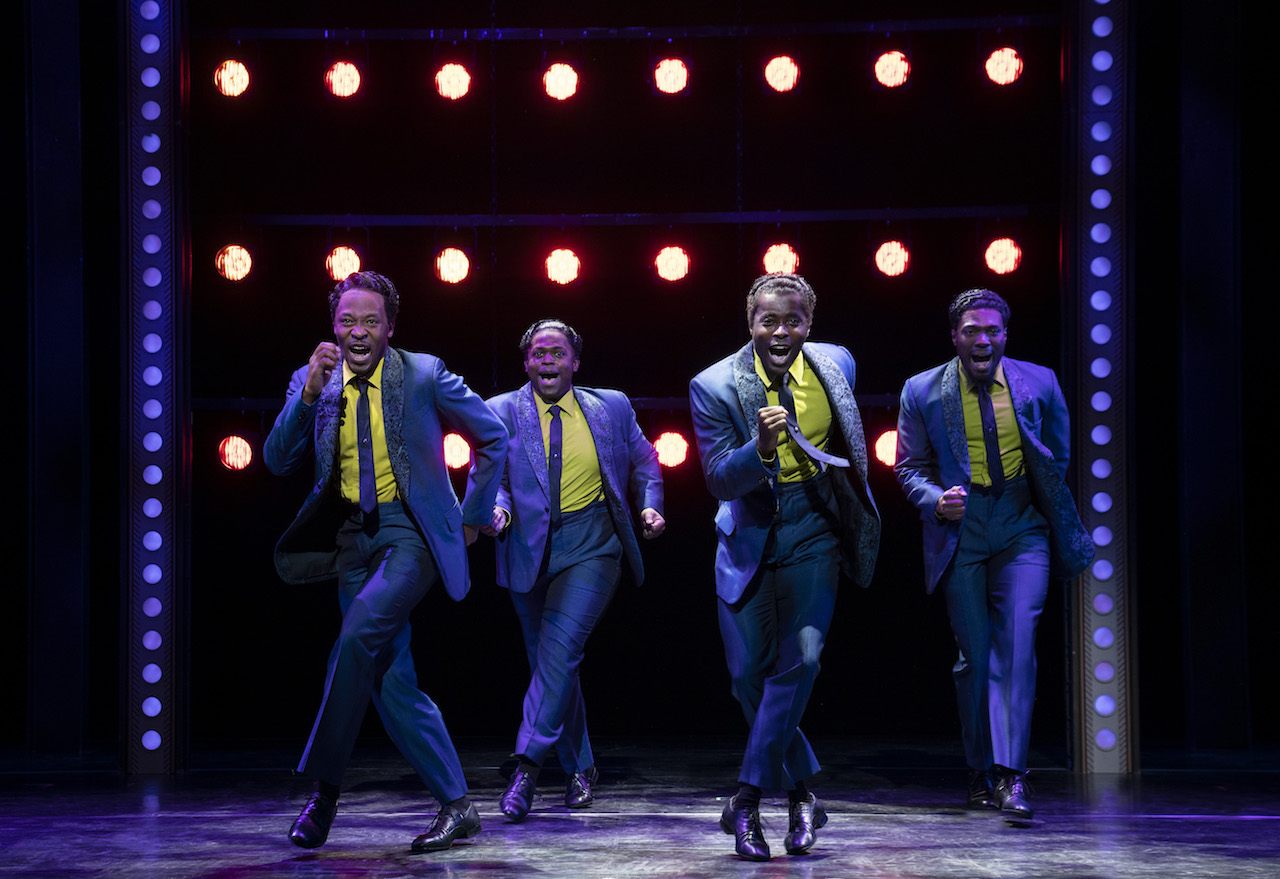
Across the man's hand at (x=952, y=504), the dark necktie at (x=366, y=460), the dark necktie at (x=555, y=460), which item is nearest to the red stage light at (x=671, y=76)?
the dark necktie at (x=555, y=460)

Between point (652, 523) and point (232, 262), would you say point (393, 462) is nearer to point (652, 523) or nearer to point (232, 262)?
point (652, 523)

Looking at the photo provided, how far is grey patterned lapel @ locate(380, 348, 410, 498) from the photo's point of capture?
3.73 m

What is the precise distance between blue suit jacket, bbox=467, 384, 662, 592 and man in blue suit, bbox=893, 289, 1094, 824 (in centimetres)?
105

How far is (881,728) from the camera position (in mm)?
6031

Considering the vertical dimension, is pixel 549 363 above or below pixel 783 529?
above

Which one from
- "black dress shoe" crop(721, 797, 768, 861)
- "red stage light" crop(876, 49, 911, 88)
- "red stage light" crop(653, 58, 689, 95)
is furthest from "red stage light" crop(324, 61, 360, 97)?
"black dress shoe" crop(721, 797, 768, 861)

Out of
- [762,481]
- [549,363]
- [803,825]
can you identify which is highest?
[549,363]

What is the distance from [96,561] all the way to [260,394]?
1.11 m

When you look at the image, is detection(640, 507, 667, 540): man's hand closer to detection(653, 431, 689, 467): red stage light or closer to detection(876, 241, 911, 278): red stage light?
detection(653, 431, 689, 467): red stage light

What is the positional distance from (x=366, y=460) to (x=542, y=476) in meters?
1.04

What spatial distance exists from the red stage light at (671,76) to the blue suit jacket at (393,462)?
2284mm

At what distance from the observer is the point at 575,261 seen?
571cm

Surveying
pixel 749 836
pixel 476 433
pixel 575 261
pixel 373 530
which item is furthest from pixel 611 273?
pixel 749 836

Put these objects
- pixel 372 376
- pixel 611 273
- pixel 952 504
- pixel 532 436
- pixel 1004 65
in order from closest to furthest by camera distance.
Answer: pixel 372 376 < pixel 952 504 < pixel 532 436 < pixel 1004 65 < pixel 611 273
